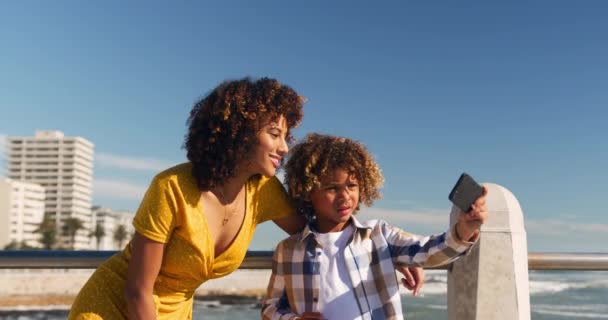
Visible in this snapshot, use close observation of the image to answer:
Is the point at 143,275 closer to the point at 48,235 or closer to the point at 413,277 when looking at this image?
the point at 413,277

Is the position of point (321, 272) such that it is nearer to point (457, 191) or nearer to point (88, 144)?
point (457, 191)

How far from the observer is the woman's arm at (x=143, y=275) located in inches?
93.3

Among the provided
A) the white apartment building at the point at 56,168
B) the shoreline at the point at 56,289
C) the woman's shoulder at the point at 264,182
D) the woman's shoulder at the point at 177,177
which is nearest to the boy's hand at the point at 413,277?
the woman's shoulder at the point at 264,182

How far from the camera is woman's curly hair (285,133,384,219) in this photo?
8.86 ft

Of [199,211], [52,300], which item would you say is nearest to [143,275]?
[199,211]

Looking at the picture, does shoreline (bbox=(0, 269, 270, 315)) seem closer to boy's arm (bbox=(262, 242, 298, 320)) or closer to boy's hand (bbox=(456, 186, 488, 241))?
boy's arm (bbox=(262, 242, 298, 320))

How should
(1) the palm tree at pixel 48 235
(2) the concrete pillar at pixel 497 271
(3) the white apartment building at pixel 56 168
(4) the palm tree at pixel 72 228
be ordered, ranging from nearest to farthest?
1. (2) the concrete pillar at pixel 497 271
2. (1) the palm tree at pixel 48 235
3. (4) the palm tree at pixel 72 228
4. (3) the white apartment building at pixel 56 168

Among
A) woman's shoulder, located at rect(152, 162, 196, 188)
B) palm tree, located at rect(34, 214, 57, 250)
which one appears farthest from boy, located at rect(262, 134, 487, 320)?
palm tree, located at rect(34, 214, 57, 250)

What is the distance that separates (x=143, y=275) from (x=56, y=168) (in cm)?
15089

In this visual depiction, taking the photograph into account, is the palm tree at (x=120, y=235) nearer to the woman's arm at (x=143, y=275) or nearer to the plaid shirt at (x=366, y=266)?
the plaid shirt at (x=366, y=266)

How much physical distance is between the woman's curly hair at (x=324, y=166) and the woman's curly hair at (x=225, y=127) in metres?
0.28

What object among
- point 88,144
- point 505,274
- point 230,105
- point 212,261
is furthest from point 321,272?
point 88,144

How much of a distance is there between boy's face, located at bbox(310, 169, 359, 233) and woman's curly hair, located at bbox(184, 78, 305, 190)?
1.23 feet

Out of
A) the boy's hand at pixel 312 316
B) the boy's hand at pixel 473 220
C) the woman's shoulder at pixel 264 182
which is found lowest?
the boy's hand at pixel 312 316
